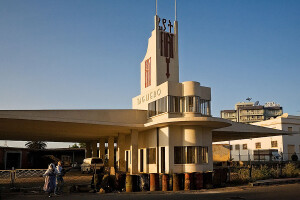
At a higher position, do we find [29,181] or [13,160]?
[13,160]

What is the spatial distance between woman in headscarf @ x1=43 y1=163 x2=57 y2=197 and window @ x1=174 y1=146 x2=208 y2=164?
1150 centimetres

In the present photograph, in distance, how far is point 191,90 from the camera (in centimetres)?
2534

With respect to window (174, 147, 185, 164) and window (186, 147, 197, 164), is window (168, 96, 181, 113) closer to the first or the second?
window (174, 147, 185, 164)

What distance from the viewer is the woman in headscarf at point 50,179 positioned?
608 inches

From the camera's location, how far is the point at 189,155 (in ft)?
81.0

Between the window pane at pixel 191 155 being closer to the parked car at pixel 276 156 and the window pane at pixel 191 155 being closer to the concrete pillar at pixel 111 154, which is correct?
the concrete pillar at pixel 111 154

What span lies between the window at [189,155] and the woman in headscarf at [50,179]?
11.5 m

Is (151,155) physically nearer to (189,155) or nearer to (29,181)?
(189,155)

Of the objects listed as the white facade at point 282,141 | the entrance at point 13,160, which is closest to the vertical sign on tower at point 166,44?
the white facade at point 282,141

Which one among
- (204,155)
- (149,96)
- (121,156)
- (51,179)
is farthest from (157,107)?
(51,179)

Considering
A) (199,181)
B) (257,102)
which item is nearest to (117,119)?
(199,181)

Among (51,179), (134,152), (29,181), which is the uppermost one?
(134,152)

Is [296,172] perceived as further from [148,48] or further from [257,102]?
[257,102]

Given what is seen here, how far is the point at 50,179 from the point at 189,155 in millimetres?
12262
